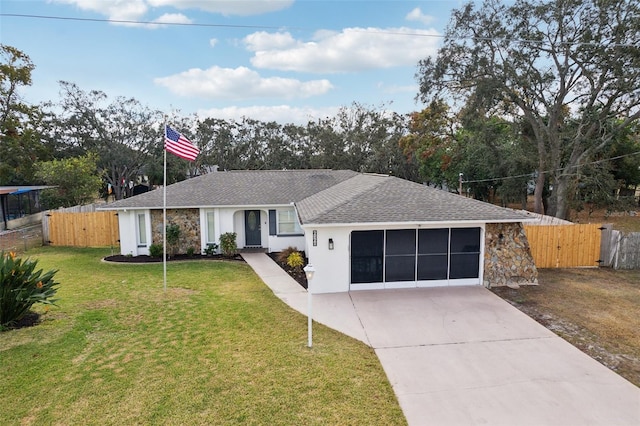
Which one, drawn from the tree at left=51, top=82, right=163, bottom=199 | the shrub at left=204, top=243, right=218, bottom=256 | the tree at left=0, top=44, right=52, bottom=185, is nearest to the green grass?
the shrub at left=204, top=243, right=218, bottom=256

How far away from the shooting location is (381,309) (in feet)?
31.2

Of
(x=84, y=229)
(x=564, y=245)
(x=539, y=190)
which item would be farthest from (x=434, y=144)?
(x=84, y=229)

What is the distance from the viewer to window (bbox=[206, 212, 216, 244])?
16453 mm

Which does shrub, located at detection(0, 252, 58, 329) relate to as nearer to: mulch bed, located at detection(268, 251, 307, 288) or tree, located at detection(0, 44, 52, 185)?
mulch bed, located at detection(268, 251, 307, 288)

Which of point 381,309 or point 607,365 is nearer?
point 607,365

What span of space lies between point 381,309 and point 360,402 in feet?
13.8

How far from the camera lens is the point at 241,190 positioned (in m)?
17.9

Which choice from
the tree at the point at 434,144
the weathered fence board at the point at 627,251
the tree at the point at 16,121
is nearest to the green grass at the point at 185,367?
the weathered fence board at the point at 627,251

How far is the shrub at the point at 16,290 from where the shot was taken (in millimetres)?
7684

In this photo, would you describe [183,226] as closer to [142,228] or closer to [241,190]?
[142,228]

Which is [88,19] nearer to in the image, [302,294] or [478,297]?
[302,294]

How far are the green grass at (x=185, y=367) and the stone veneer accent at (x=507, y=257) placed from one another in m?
6.09

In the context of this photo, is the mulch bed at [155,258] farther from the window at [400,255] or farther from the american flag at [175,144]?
the window at [400,255]

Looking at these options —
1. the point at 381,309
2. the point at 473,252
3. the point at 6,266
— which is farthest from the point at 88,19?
the point at 473,252
